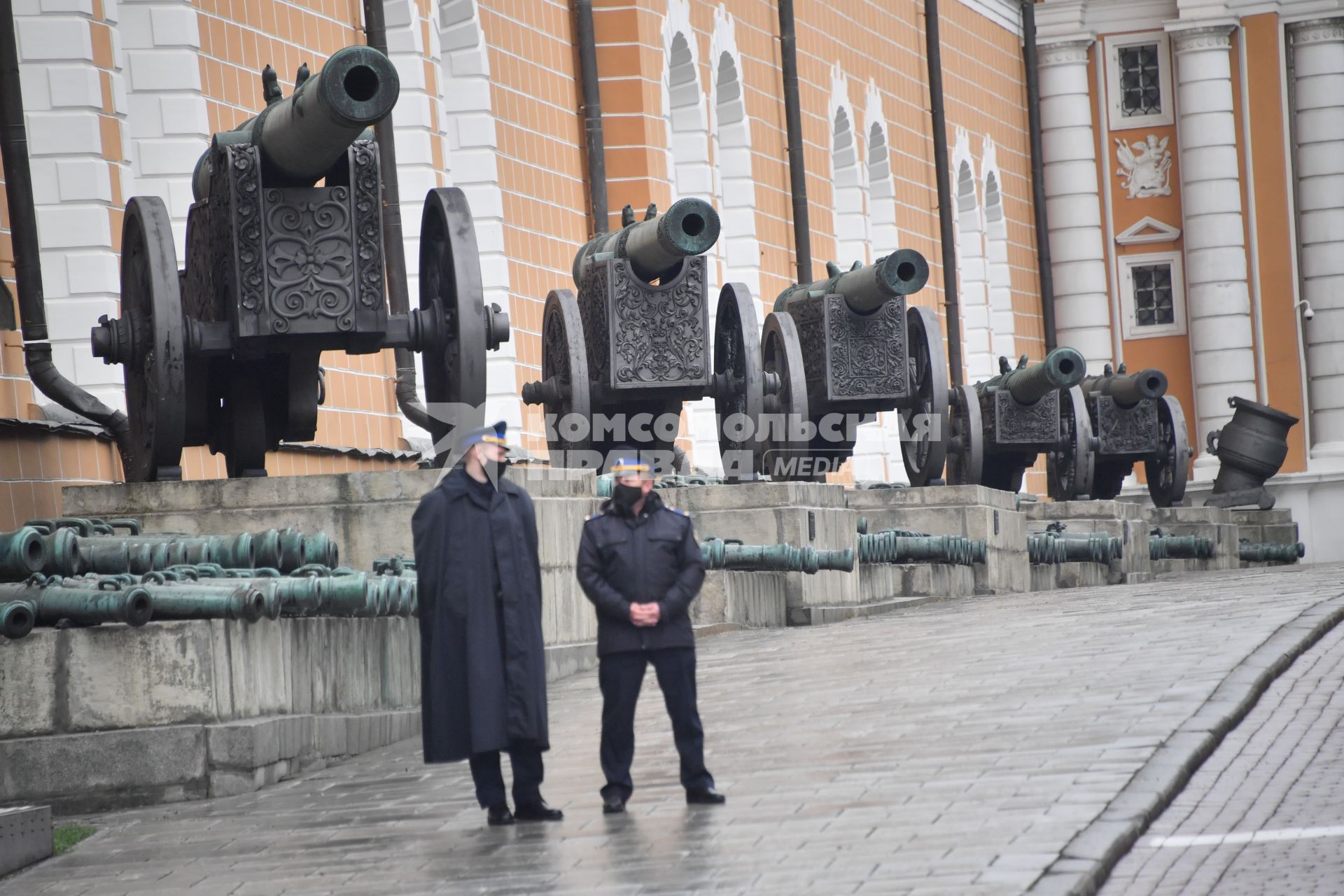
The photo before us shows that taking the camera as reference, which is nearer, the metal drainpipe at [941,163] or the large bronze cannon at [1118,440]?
the large bronze cannon at [1118,440]

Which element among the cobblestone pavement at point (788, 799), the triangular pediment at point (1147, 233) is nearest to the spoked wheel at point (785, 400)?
the cobblestone pavement at point (788, 799)

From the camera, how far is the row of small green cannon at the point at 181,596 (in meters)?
7.35

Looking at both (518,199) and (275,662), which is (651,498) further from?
(518,199)

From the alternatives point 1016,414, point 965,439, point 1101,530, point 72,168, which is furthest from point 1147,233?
point 72,168

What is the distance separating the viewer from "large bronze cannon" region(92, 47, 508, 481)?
9617 mm

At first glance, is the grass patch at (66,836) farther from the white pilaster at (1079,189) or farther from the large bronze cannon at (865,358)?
the white pilaster at (1079,189)

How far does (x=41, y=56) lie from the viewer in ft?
45.0

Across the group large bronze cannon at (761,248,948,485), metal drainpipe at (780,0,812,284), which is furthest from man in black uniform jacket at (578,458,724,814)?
metal drainpipe at (780,0,812,284)

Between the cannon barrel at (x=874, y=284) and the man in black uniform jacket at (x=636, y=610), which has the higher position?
the cannon barrel at (x=874, y=284)

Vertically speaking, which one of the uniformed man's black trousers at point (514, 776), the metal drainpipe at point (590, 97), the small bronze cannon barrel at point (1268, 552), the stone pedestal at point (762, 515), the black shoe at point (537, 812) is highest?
the metal drainpipe at point (590, 97)

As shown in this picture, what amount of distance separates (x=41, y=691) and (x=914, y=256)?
32.7ft

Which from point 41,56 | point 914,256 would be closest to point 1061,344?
point 914,256

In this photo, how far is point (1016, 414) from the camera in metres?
→ 21.9

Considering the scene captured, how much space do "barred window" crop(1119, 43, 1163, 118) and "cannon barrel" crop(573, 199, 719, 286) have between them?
987 inches
